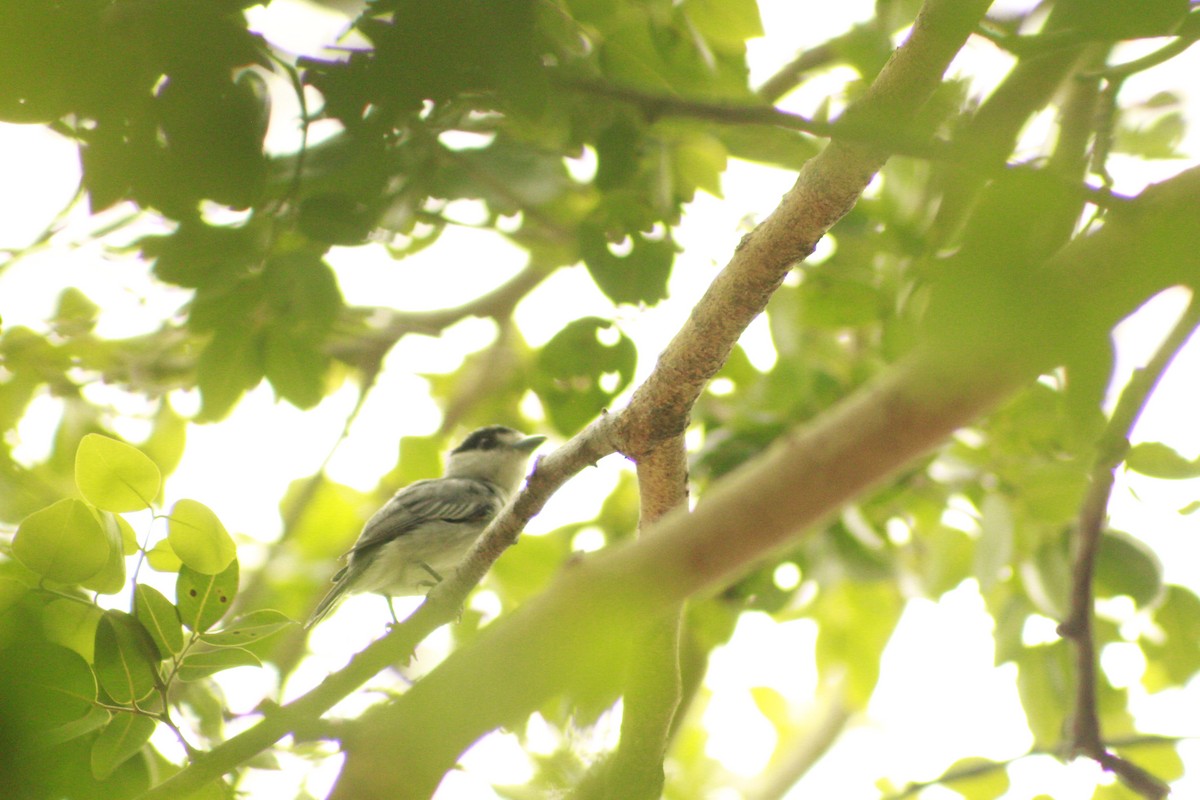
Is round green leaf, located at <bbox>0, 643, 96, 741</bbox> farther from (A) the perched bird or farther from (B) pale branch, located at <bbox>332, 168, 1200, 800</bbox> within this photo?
(A) the perched bird

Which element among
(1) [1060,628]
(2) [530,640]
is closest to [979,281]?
(2) [530,640]

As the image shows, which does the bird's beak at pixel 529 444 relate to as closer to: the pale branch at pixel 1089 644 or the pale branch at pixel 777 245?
the pale branch at pixel 777 245

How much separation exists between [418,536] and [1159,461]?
269 centimetres

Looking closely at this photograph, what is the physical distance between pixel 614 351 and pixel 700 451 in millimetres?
721

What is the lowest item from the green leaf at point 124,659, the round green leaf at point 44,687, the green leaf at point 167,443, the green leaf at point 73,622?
the round green leaf at point 44,687

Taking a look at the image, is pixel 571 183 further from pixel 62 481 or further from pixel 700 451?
pixel 62 481

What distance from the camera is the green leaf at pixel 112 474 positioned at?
154cm

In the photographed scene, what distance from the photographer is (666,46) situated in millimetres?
2186

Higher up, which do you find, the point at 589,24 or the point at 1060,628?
the point at 589,24

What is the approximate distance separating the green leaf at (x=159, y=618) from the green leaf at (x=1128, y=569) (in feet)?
7.46

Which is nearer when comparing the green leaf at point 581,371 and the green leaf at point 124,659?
the green leaf at point 124,659

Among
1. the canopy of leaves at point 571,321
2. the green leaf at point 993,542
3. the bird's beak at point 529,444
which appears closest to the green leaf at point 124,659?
the canopy of leaves at point 571,321

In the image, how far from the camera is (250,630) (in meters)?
1.66

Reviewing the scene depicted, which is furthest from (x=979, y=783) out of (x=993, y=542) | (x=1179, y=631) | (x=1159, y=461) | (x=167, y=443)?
(x=167, y=443)
